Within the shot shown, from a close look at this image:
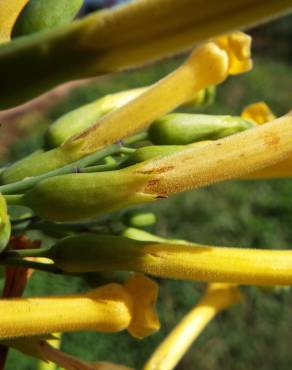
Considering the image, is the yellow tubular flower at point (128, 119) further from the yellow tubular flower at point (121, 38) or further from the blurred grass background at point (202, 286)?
the blurred grass background at point (202, 286)

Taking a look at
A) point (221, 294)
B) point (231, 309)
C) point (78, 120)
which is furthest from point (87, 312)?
point (231, 309)

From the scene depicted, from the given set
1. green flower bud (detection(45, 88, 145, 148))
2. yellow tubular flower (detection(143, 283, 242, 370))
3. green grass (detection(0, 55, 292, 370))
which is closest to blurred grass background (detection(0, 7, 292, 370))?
green grass (detection(0, 55, 292, 370))

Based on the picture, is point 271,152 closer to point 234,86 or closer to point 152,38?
point 152,38

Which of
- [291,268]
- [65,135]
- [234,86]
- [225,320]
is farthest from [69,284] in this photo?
[234,86]

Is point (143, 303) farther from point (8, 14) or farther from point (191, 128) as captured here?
point (8, 14)

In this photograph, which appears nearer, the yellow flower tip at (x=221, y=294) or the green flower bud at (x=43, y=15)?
the green flower bud at (x=43, y=15)

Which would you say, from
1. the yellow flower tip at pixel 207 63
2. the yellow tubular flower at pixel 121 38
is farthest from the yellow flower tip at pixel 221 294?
the yellow tubular flower at pixel 121 38
